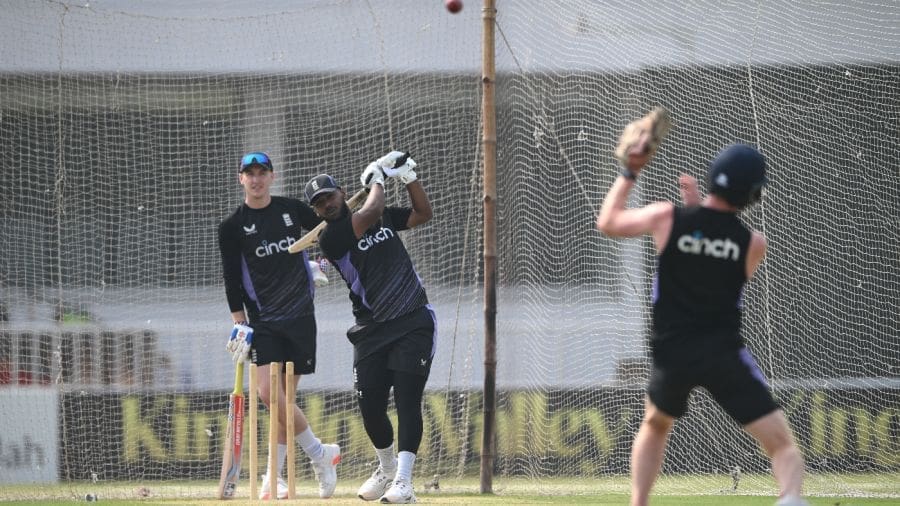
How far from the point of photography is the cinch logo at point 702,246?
16.3 ft

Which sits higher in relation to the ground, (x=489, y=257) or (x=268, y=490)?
(x=489, y=257)

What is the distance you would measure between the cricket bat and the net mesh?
4.58 feet

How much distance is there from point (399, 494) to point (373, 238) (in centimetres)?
153

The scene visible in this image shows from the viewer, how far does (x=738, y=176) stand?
498 cm

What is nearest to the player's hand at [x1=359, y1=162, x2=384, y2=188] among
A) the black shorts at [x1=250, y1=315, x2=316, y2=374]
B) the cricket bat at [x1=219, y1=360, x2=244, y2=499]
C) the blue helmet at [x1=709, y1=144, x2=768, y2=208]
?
the black shorts at [x1=250, y1=315, x2=316, y2=374]

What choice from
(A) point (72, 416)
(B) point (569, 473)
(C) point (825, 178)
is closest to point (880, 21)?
(C) point (825, 178)

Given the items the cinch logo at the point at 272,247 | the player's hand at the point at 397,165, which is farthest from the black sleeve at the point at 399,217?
the cinch logo at the point at 272,247

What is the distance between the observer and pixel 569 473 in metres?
9.86

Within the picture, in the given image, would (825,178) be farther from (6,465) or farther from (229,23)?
(6,465)

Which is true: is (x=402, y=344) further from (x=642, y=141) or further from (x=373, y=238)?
(x=642, y=141)

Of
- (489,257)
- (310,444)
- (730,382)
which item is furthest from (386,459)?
(730,382)

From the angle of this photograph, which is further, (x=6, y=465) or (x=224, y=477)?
(x=6, y=465)

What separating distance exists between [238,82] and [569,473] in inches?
162

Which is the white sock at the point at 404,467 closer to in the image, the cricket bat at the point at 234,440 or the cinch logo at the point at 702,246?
the cricket bat at the point at 234,440
